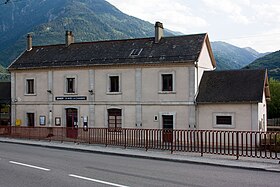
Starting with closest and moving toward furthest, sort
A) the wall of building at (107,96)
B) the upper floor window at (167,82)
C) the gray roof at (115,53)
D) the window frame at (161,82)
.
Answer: the wall of building at (107,96) → the window frame at (161,82) → the upper floor window at (167,82) → the gray roof at (115,53)

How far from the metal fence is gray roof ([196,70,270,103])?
4.55 meters

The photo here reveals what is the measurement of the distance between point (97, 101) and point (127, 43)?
547 centimetres

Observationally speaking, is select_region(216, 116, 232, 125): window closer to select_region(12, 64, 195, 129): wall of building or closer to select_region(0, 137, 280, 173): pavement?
select_region(12, 64, 195, 129): wall of building

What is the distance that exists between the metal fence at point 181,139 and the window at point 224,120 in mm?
4029

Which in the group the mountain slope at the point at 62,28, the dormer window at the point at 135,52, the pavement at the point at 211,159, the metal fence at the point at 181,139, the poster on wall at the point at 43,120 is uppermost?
the mountain slope at the point at 62,28

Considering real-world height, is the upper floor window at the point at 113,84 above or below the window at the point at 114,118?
above

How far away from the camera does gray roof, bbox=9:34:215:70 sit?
92.4 feet

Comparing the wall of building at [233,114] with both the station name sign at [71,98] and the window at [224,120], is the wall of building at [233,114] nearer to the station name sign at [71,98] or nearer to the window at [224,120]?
the window at [224,120]

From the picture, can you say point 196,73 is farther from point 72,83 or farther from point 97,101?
point 72,83

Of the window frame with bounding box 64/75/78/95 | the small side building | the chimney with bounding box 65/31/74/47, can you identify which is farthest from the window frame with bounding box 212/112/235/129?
the chimney with bounding box 65/31/74/47

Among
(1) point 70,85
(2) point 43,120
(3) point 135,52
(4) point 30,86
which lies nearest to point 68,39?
(1) point 70,85

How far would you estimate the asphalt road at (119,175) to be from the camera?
10.1 m

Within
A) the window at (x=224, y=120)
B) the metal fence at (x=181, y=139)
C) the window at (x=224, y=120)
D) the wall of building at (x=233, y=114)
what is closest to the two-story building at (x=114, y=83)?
the wall of building at (x=233, y=114)

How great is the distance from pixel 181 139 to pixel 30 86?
19.5 m
